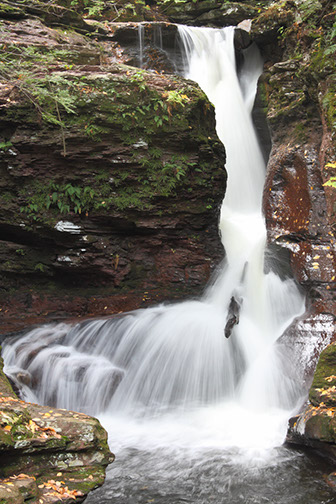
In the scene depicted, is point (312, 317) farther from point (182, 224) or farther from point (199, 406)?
point (182, 224)

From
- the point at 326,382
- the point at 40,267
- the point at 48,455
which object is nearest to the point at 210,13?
the point at 40,267

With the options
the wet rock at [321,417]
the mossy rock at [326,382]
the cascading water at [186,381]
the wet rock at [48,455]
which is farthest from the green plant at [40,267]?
the mossy rock at [326,382]

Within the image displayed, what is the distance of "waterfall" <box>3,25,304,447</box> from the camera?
5301 mm

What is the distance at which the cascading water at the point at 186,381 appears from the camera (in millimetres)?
4070

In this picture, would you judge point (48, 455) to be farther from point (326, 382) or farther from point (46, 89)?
point (46, 89)

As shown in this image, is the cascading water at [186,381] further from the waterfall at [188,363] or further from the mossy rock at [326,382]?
the mossy rock at [326,382]

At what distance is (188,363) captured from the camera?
6.11 meters

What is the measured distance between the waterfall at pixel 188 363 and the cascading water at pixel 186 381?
16 millimetres

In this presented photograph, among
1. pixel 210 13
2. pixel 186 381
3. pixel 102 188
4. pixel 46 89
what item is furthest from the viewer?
pixel 210 13

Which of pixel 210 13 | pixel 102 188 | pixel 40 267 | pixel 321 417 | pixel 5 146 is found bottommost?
pixel 321 417

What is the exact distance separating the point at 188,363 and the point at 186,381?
11.8 inches

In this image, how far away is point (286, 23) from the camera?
10.0 m

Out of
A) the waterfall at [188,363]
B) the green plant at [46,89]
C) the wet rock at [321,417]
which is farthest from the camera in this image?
the green plant at [46,89]

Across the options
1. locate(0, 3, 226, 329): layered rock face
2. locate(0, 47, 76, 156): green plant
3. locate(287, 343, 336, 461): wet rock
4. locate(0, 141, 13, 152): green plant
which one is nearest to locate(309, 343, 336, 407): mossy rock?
locate(287, 343, 336, 461): wet rock
